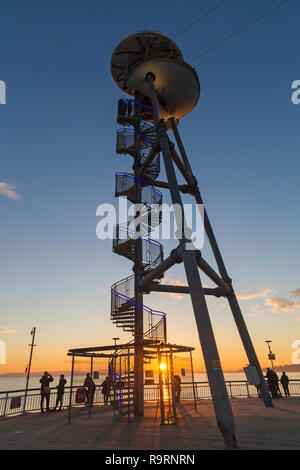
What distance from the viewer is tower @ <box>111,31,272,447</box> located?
10086mm

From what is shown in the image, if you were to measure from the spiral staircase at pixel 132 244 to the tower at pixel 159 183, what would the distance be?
59mm

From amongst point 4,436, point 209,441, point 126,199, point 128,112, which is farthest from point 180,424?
point 128,112

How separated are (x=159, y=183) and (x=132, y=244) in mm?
4123

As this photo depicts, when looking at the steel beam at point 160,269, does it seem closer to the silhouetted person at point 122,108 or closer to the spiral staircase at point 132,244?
the spiral staircase at point 132,244

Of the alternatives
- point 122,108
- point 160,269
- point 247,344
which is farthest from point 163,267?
point 122,108

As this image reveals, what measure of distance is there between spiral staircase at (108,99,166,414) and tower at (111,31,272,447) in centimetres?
6

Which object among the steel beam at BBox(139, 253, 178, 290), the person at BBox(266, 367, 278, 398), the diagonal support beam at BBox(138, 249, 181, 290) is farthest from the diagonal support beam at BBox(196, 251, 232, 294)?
the person at BBox(266, 367, 278, 398)

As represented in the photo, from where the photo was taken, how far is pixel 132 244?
52.1ft

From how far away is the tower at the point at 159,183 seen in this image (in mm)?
10086

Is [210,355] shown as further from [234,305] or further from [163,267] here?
[234,305]

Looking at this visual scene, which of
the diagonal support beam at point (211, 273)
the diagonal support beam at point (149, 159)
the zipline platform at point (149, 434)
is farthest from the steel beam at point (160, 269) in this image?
the diagonal support beam at point (149, 159)

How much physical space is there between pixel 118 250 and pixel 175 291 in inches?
162
